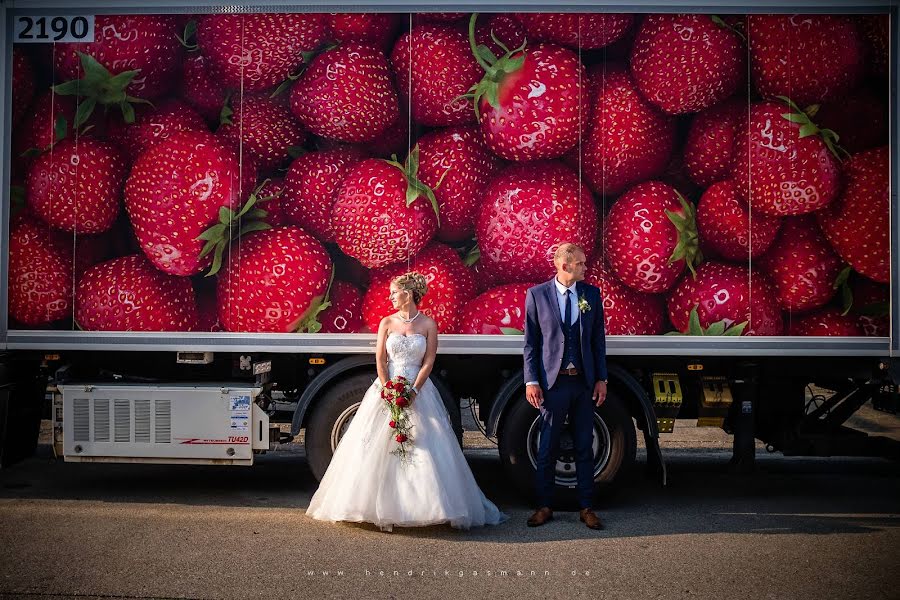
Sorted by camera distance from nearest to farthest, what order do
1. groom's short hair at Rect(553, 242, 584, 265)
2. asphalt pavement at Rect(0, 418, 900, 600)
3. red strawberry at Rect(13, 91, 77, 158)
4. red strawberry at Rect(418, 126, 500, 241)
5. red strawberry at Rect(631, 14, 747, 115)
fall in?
asphalt pavement at Rect(0, 418, 900, 600) → groom's short hair at Rect(553, 242, 584, 265) → red strawberry at Rect(631, 14, 747, 115) → red strawberry at Rect(418, 126, 500, 241) → red strawberry at Rect(13, 91, 77, 158)

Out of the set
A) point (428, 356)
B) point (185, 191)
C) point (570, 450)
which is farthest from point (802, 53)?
point (185, 191)

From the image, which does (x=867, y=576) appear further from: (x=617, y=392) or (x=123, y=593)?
(x=123, y=593)

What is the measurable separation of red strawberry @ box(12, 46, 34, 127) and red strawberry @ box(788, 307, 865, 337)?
5.82 meters

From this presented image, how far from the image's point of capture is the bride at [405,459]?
19.1 feet

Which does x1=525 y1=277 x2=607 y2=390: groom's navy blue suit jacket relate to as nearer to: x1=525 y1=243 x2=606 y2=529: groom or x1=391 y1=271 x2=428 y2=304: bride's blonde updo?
x1=525 y1=243 x2=606 y2=529: groom

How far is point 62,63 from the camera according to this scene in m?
6.64

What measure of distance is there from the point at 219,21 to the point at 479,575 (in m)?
4.28

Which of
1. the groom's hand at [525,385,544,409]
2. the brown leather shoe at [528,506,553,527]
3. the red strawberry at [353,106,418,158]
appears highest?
the red strawberry at [353,106,418,158]

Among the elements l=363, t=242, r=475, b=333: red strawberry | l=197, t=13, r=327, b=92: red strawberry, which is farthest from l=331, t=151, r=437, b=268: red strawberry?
l=197, t=13, r=327, b=92: red strawberry

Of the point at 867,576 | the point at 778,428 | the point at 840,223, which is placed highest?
the point at 840,223

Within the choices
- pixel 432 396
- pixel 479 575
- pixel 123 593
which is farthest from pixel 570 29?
pixel 123 593

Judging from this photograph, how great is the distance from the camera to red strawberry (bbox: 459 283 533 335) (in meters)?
6.46

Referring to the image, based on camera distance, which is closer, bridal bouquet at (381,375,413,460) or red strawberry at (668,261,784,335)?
bridal bouquet at (381,375,413,460)

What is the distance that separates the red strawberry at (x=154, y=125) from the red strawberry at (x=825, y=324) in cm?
451
